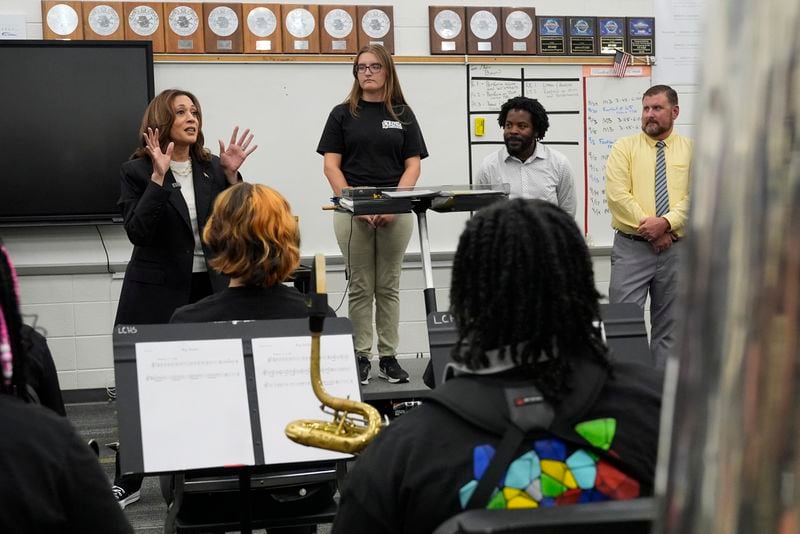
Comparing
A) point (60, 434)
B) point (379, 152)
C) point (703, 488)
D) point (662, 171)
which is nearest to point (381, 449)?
point (60, 434)

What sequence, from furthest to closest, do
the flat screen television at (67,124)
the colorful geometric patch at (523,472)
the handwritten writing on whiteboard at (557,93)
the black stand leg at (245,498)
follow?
the handwritten writing on whiteboard at (557,93) → the flat screen television at (67,124) → the black stand leg at (245,498) → the colorful geometric patch at (523,472)

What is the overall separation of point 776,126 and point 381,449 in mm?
1008

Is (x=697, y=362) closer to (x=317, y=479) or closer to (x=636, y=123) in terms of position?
(x=317, y=479)

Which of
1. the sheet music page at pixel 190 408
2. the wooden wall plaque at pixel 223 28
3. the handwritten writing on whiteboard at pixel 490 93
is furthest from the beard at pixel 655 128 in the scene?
the sheet music page at pixel 190 408

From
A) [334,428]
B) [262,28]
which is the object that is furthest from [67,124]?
[334,428]

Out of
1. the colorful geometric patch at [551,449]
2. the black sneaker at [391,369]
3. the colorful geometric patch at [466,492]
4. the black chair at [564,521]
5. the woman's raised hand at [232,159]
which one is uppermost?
the woman's raised hand at [232,159]

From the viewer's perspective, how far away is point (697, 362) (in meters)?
0.31

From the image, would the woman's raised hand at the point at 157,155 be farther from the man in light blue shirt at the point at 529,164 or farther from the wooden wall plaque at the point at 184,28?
the wooden wall plaque at the point at 184,28

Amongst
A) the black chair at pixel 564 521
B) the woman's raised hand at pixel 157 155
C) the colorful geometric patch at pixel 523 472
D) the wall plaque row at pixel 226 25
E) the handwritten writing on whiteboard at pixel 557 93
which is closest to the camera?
the black chair at pixel 564 521

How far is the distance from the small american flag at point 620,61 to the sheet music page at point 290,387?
433cm

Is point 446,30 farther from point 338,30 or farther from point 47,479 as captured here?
point 47,479

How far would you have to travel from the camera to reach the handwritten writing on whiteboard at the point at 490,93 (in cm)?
593

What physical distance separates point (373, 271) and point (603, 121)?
2.38 meters

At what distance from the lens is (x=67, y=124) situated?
545 cm
